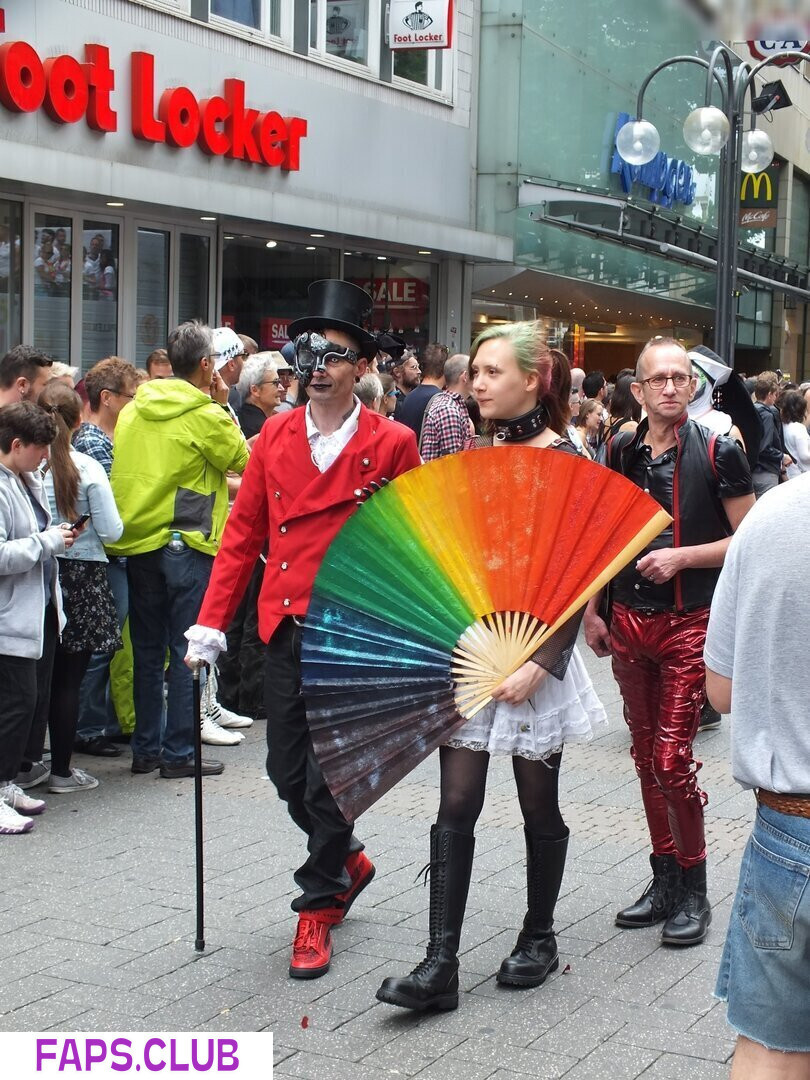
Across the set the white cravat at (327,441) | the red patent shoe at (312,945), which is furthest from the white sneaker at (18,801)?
the white cravat at (327,441)

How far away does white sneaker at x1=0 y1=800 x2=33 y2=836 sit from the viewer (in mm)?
6527

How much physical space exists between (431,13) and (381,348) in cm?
1450

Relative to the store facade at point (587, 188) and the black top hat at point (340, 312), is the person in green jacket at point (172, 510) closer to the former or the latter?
the black top hat at point (340, 312)

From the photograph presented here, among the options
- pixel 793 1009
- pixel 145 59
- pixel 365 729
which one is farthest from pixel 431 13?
pixel 793 1009

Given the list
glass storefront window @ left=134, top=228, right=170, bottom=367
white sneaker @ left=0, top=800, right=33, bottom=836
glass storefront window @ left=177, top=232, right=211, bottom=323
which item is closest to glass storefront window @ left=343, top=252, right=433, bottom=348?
glass storefront window @ left=177, top=232, right=211, bottom=323

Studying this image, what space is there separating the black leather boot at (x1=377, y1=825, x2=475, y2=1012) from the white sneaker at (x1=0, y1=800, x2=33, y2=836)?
8.35ft

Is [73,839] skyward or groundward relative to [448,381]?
groundward

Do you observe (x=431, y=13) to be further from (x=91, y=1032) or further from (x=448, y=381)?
(x=91, y=1032)

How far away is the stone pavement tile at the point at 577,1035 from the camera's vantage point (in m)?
4.30

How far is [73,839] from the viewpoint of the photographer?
645cm

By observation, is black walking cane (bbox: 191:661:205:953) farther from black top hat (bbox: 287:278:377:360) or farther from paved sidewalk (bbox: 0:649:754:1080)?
black top hat (bbox: 287:278:377:360)

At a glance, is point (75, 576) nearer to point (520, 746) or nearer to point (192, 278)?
point (520, 746)

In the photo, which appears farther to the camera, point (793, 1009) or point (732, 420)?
point (732, 420)

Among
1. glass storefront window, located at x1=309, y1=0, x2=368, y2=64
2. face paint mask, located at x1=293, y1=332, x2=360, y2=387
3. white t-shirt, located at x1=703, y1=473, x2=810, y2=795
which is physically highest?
glass storefront window, located at x1=309, y1=0, x2=368, y2=64
